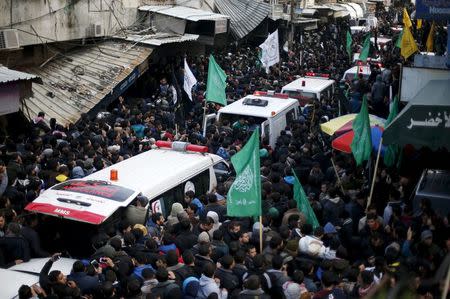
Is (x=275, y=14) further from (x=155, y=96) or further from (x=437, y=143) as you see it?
(x=437, y=143)

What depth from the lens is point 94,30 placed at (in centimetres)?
1842

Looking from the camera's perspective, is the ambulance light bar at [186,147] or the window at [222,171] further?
the window at [222,171]

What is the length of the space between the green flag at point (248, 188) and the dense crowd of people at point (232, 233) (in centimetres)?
21

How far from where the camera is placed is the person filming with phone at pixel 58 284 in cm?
607

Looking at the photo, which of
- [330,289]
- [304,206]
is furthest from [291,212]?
[330,289]

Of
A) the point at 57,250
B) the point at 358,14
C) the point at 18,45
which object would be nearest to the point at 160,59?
the point at 18,45

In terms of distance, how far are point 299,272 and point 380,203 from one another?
13.4 ft

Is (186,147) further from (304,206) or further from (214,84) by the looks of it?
(214,84)

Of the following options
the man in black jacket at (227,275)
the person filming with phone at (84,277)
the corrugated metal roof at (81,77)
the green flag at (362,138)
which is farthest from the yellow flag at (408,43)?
the person filming with phone at (84,277)

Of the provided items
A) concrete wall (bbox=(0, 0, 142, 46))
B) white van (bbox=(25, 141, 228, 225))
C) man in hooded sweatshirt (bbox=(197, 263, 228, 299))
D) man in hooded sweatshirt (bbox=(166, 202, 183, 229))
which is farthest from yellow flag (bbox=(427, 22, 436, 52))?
man in hooded sweatshirt (bbox=(197, 263, 228, 299))

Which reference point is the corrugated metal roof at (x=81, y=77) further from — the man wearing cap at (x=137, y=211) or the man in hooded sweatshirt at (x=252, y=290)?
the man in hooded sweatshirt at (x=252, y=290)

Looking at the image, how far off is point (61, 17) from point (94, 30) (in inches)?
62.8

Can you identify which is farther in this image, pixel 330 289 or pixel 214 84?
pixel 214 84

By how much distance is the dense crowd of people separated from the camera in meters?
6.23
